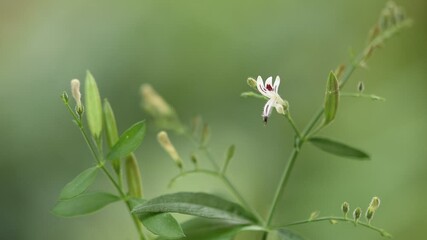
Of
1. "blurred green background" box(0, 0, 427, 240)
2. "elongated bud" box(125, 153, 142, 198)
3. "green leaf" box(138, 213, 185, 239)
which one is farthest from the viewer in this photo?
"blurred green background" box(0, 0, 427, 240)

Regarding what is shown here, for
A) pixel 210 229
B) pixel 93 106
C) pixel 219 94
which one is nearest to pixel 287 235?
pixel 210 229

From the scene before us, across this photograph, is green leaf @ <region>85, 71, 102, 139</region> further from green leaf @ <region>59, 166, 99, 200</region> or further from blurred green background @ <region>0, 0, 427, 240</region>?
blurred green background @ <region>0, 0, 427, 240</region>

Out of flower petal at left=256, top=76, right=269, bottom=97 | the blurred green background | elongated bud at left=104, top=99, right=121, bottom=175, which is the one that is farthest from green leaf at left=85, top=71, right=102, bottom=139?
the blurred green background

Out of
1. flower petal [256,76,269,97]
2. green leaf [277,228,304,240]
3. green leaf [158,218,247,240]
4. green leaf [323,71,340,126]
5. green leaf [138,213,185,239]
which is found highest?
flower petal [256,76,269,97]

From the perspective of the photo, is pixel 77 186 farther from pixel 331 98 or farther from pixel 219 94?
pixel 219 94

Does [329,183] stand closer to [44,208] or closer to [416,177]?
[416,177]

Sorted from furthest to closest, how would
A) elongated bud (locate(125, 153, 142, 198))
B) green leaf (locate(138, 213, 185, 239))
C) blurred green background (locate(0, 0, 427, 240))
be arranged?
blurred green background (locate(0, 0, 427, 240)), elongated bud (locate(125, 153, 142, 198)), green leaf (locate(138, 213, 185, 239))

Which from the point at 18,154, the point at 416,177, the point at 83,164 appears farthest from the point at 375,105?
the point at 18,154
